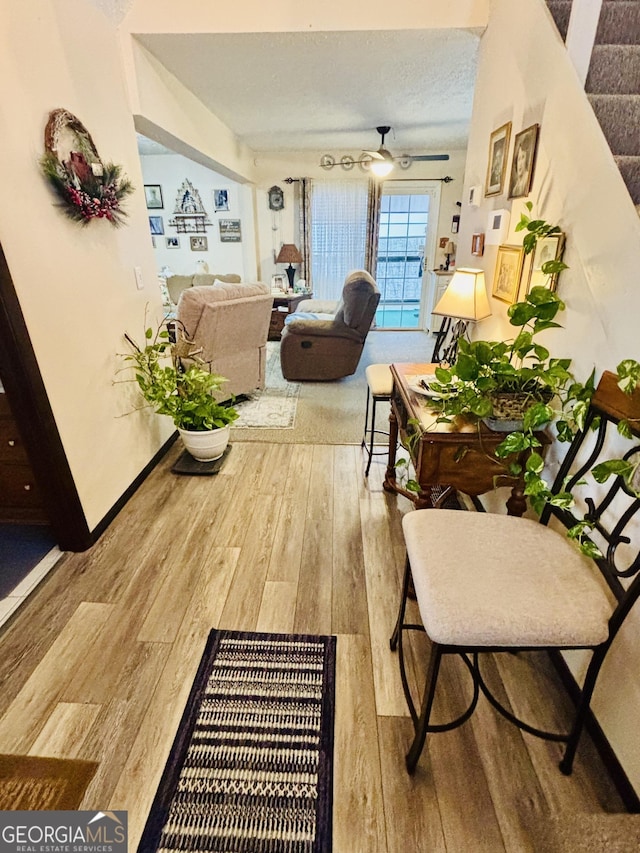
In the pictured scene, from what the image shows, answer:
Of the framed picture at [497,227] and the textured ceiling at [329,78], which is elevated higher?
the textured ceiling at [329,78]

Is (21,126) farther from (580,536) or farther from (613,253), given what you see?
(580,536)

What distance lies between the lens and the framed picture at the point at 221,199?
5918 mm

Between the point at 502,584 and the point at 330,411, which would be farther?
the point at 330,411

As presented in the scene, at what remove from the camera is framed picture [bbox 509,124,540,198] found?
1.61m

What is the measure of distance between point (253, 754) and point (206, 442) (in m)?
1.76

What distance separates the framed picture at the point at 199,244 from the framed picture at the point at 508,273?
5370 millimetres

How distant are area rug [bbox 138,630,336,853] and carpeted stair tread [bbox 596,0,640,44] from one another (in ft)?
8.80

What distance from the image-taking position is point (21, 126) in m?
1.55

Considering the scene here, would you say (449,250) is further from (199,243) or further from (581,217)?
(581,217)

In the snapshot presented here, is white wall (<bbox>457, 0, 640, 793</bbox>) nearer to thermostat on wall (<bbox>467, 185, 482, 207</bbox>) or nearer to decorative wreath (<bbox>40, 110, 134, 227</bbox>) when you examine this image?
thermostat on wall (<bbox>467, 185, 482, 207</bbox>)

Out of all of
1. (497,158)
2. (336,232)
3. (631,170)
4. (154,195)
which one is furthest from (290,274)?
(631,170)

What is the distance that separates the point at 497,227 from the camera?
77.7 inches

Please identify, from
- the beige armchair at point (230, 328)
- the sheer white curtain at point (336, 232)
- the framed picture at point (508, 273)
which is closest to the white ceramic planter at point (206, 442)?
the beige armchair at point (230, 328)

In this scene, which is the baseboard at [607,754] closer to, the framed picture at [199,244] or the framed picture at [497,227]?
the framed picture at [497,227]
